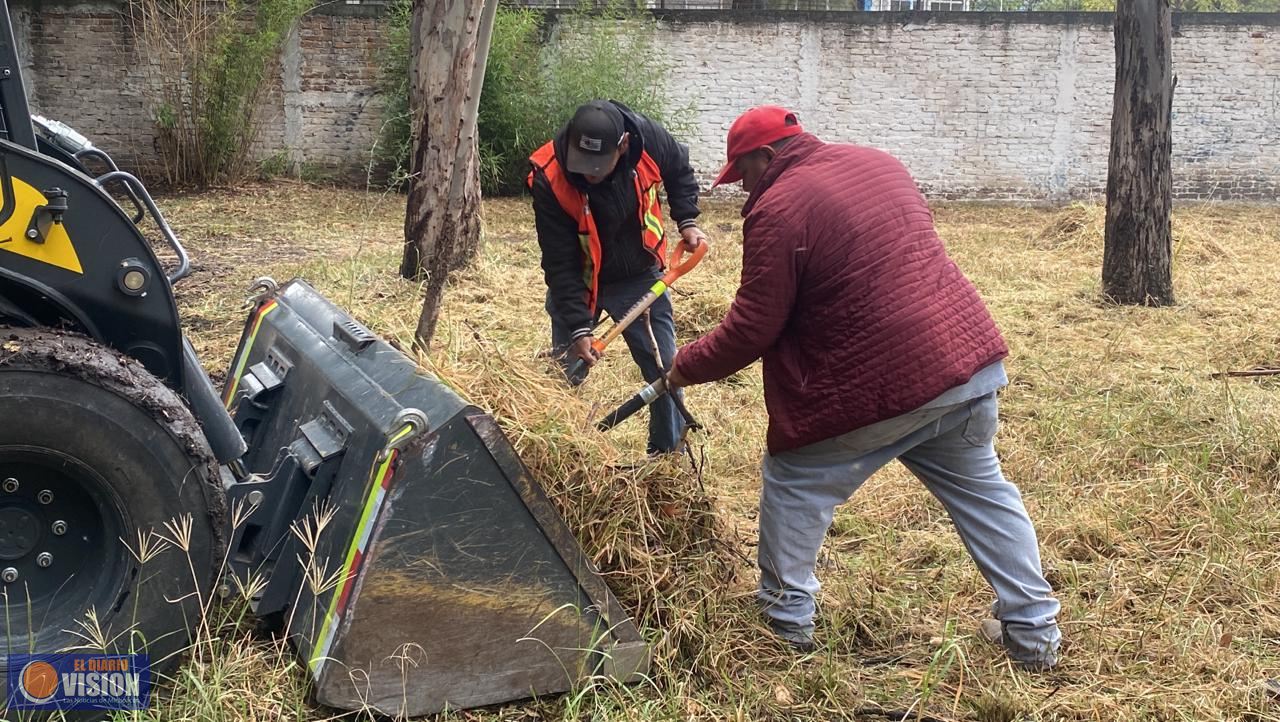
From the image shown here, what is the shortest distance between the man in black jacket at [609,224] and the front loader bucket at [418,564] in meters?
1.42

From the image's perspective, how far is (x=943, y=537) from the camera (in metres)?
4.30

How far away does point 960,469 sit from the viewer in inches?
133

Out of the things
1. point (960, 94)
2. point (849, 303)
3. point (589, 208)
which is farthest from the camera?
point (960, 94)

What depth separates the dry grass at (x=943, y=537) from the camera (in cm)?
312

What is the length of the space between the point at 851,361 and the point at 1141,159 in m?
6.25

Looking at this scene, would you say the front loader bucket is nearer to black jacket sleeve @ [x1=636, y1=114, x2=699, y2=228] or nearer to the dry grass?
the dry grass

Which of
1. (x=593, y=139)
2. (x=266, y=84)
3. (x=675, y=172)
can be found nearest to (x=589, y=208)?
(x=593, y=139)

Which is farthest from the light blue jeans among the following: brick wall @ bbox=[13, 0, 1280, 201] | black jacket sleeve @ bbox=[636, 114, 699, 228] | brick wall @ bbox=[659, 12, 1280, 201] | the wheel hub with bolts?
brick wall @ bbox=[13, 0, 1280, 201]

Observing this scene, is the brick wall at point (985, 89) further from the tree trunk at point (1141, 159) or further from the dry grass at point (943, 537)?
the dry grass at point (943, 537)

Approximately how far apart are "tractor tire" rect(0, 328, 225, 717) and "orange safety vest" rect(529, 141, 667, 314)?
2041 mm

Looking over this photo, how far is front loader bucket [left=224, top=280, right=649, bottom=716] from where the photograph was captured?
2719 mm

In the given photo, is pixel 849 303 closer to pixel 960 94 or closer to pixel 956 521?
pixel 956 521

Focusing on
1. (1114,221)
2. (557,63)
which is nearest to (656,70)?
(557,63)

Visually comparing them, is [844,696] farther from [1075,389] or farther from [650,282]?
[1075,389]
